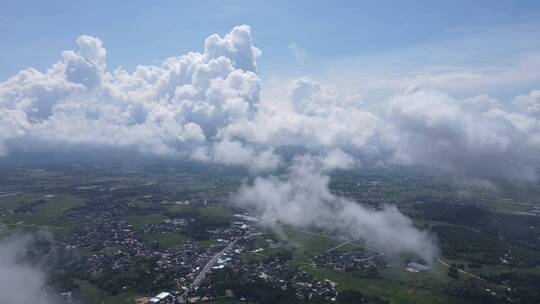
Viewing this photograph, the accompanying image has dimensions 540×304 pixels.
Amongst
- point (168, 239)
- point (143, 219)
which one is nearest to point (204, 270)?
point (168, 239)

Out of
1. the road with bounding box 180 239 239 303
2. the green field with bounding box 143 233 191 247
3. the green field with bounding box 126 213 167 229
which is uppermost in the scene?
the green field with bounding box 126 213 167 229

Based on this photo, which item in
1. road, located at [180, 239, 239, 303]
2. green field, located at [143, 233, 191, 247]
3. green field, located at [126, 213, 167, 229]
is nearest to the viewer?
road, located at [180, 239, 239, 303]

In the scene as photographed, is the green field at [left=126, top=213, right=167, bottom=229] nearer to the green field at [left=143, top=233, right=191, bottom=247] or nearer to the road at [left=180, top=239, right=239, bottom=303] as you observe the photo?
the green field at [left=143, top=233, right=191, bottom=247]

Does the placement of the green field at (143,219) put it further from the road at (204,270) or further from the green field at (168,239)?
the road at (204,270)

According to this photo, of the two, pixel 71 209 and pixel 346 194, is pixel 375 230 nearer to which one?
pixel 346 194

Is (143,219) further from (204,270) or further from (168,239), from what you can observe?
(204,270)

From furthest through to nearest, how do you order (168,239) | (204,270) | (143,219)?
(143,219)
(168,239)
(204,270)

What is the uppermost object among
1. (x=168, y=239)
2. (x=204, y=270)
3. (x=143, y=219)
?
(x=143, y=219)

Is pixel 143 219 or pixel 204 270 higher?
pixel 143 219

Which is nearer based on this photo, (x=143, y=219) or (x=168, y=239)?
(x=168, y=239)

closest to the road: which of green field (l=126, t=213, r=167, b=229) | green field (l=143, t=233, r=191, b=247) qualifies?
green field (l=143, t=233, r=191, b=247)

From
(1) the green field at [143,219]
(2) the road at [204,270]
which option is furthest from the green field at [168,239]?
(2) the road at [204,270]
